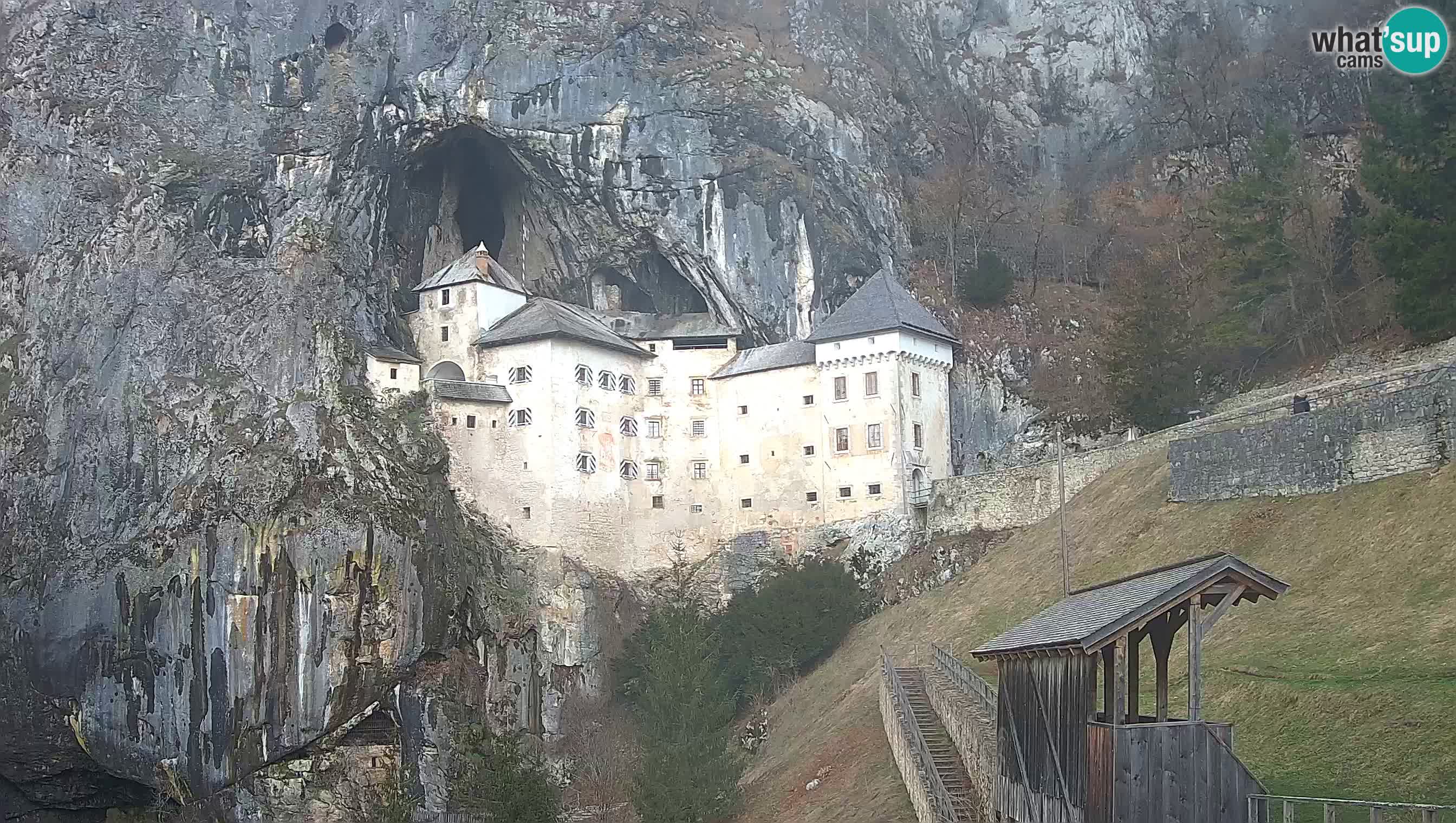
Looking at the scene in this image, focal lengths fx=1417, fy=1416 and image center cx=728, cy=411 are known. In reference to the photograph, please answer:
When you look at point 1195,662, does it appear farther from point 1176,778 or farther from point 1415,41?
point 1415,41

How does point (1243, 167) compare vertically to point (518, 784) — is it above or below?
above

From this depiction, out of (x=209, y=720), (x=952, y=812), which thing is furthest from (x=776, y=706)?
(x=952, y=812)

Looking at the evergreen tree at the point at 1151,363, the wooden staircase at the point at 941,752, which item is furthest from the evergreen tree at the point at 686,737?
the evergreen tree at the point at 1151,363

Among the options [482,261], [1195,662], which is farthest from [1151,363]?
[1195,662]

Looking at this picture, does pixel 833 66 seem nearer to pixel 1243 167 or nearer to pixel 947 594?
pixel 1243 167

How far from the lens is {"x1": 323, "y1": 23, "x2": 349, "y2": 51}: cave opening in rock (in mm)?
58000

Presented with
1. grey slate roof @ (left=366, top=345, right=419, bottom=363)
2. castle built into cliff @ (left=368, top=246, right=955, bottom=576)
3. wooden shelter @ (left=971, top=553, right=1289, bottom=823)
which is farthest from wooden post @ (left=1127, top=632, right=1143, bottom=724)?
grey slate roof @ (left=366, top=345, right=419, bottom=363)

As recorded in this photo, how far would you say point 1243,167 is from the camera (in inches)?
2544

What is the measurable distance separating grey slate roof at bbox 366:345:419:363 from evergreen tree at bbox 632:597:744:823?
1620 centimetres

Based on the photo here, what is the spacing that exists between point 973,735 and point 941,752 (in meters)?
2.08

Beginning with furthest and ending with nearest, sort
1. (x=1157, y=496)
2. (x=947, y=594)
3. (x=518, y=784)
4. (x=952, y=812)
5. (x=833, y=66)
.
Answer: (x=833, y=66)
(x=947, y=594)
(x=1157, y=496)
(x=518, y=784)
(x=952, y=812)

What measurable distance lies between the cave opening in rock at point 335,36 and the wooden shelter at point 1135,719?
4775 centimetres

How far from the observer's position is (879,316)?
5225cm

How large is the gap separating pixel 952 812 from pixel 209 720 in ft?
115
